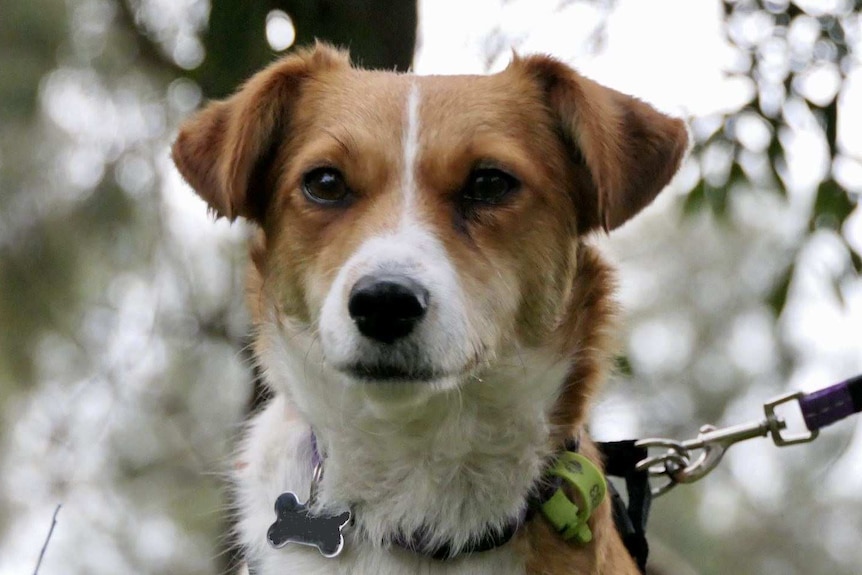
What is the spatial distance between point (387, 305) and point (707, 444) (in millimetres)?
1485

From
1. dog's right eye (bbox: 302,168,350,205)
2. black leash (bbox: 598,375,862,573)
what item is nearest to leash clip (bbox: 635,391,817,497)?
black leash (bbox: 598,375,862,573)

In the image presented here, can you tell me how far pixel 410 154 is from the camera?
119 inches

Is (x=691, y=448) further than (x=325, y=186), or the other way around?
(x=691, y=448)

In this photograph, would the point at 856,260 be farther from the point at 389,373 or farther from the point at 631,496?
the point at 389,373

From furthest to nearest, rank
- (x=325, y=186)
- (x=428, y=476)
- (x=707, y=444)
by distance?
(x=707, y=444), (x=325, y=186), (x=428, y=476)

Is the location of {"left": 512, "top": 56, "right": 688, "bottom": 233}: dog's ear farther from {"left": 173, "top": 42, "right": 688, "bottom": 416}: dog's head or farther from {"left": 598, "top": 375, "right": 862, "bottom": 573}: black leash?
{"left": 598, "top": 375, "right": 862, "bottom": 573}: black leash

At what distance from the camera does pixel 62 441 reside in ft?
25.2

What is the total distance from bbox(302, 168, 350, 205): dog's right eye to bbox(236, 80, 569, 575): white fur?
0.20m

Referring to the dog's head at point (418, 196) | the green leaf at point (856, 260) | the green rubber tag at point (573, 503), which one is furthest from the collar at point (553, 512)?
the green leaf at point (856, 260)

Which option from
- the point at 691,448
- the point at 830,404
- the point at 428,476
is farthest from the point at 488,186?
the point at 830,404

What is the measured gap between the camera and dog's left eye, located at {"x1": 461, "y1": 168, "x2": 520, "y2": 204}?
9.96 ft

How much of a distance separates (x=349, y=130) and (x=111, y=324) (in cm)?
519

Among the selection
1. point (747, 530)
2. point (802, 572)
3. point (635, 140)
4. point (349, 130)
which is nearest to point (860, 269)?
point (635, 140)

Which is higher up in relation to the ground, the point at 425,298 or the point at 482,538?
the point at 425,298
